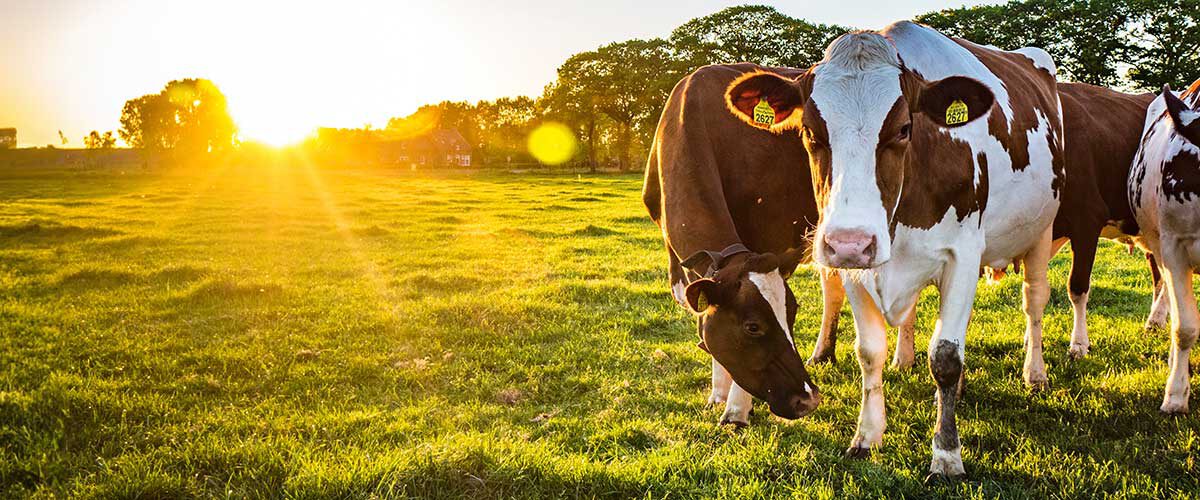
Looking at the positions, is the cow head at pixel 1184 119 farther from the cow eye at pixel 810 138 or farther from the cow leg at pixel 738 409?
the cow leg at pixel 738 409

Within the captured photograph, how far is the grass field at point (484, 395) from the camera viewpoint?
12.3 ft

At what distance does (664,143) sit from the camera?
4871 mm

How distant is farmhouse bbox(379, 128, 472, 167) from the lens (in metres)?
93.4

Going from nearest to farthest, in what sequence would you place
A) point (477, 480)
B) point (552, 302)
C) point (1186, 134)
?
1. point (477, 480)
2. point (1186, 134)
3. point (552, 302)

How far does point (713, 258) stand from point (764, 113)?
3.02 ft

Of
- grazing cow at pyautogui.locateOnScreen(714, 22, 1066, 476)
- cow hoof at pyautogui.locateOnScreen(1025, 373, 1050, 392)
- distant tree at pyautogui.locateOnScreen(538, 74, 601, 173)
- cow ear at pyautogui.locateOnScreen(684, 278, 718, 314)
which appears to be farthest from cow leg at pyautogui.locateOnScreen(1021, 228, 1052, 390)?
distant tree at pyautogui.locateOnScreen(538, 74, 601, 173)

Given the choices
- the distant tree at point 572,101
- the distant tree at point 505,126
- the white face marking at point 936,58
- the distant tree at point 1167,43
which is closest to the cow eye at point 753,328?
the white face marking at point 936,58

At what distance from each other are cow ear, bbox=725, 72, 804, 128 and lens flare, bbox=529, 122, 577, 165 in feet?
200

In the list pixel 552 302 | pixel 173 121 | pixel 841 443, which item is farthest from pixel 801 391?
pixel 173 121

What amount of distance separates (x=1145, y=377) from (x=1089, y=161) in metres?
1.70

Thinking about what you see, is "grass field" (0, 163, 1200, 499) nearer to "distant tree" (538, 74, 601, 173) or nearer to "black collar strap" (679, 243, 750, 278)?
"black collar strap" (679, 243, 750, 278)

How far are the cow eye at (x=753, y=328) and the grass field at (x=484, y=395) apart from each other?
758 mm

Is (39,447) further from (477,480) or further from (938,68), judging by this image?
(938,68)

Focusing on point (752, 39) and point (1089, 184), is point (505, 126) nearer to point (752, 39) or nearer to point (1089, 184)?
point (752, 39)
